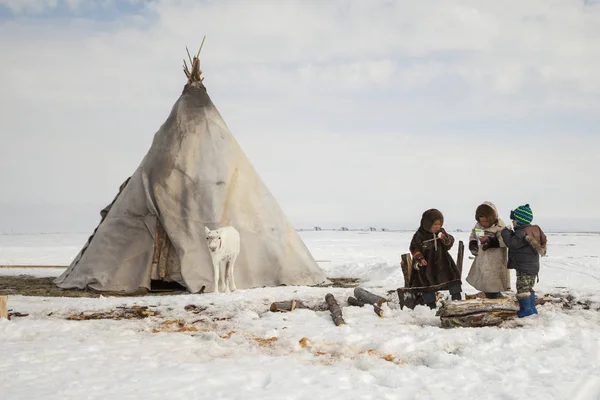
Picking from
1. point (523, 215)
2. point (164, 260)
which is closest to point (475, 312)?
point (523, 215)

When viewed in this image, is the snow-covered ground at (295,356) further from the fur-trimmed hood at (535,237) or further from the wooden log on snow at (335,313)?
the fur-trimmed hood at (535,237)

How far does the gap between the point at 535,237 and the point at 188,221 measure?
6374 millimetres

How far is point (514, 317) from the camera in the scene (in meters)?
6.65

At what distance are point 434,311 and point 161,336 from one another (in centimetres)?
366

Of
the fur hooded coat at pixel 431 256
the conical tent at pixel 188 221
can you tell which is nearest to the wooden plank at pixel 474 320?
the fur hooded coat at pixel 431 256

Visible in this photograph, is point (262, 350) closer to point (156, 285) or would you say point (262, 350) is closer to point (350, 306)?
point (350, 306)

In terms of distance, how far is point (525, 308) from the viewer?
683 centimetres

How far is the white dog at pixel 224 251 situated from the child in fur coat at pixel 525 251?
482 cm

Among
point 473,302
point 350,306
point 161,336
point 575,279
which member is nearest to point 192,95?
point 350,306

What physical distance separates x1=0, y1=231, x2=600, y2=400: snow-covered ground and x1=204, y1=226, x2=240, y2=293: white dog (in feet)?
5.54

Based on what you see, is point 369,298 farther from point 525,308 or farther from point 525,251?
point 525,251

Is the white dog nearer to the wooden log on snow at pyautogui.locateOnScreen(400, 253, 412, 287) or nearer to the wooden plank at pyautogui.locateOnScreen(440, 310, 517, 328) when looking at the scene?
the wooden log on snow at pyautogui.locateOnScreen(400, 253, 412, 287)

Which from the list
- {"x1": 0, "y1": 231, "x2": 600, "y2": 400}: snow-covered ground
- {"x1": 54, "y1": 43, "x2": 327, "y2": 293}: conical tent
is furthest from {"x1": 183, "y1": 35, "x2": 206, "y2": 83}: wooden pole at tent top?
{"x1": 0, "y1": 231, "x2": 600, "y2": 400}: snow-covered ground

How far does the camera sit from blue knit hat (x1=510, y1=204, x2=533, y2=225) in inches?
268
